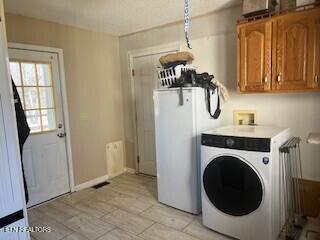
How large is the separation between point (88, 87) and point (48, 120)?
769 mm

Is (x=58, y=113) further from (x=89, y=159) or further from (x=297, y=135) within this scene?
(x=297, y=135)

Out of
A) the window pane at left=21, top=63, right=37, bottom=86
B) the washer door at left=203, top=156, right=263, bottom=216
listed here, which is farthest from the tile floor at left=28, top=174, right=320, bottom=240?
the window pane at left=21, top=63, right=37, bottom=86

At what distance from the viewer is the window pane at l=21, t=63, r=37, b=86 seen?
2762mm

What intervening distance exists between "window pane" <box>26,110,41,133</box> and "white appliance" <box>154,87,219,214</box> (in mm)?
1534

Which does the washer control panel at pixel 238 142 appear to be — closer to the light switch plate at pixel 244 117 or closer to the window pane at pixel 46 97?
the light switch plate at pixel 244 117

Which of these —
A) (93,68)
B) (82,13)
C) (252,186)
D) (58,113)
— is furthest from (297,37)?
(58,113)

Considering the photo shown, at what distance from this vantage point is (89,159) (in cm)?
351

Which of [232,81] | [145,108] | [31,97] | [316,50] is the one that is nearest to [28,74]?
[31,97]

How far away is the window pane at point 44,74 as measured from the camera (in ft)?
9.57

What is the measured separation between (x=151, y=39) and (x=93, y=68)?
1000 millimetres

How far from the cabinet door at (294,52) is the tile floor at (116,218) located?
4.73 ft

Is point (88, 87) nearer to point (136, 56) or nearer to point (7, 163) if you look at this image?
point (136, 56)

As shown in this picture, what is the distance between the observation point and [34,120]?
2881mm

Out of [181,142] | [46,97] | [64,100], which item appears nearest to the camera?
[181,142]
